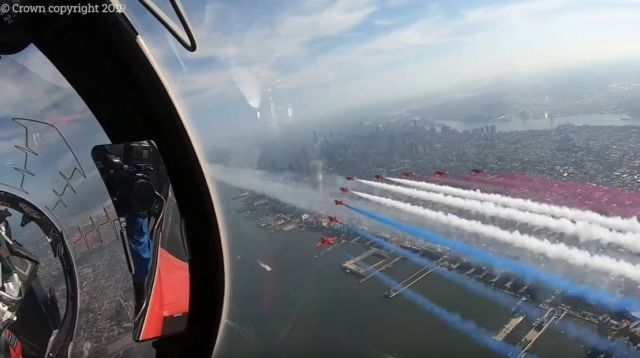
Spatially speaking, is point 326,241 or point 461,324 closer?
point 461,324

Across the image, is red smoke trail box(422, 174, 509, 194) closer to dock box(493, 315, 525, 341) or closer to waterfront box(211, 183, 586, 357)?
waterfront box(211, 183, 586, 357)

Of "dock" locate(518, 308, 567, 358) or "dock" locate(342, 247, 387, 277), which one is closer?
"dock" locate(518, 308, 567, 358)

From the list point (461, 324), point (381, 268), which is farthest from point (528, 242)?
point (381, 268)

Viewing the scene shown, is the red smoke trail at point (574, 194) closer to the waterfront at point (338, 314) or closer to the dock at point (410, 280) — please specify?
the dock at point (410, 280)

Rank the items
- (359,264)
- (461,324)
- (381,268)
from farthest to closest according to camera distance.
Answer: (359,264), (381,268), (461,324)

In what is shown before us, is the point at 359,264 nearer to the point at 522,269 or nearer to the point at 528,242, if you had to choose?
the point at 522,269

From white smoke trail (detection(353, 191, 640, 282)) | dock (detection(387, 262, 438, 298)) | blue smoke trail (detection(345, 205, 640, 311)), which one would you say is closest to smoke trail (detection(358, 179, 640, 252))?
white smoke trail (detection(353, 191, 640, 282))
